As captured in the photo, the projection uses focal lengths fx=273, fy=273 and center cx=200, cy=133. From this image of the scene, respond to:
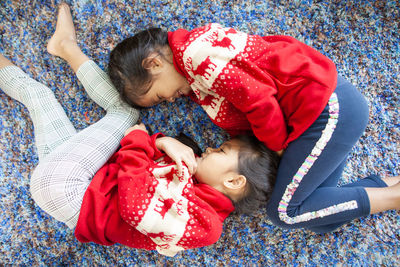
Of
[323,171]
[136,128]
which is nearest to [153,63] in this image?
[136,128]

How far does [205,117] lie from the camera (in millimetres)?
1036

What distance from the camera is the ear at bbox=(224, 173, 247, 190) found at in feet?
2.64

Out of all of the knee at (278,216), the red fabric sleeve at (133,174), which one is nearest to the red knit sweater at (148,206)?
the red fabric sleeve at (133,174)

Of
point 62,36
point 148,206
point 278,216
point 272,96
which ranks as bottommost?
point 278,216

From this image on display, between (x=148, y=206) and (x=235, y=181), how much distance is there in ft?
0.87

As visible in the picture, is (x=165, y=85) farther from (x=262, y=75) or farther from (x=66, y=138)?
(x=66, y=138)

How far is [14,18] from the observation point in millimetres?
1000

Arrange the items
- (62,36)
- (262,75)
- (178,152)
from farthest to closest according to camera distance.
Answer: (62,36)
(178,152)
(262,75)

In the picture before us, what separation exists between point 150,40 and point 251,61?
1.02 ft

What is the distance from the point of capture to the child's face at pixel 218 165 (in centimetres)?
83

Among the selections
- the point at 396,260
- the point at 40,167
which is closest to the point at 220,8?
the point at 40,167

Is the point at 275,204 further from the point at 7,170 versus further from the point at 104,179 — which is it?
the point at 7,170

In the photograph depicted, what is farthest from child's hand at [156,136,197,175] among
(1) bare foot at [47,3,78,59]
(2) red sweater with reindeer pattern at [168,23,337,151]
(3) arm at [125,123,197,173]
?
(1) bare foot at [47,3,78,59]

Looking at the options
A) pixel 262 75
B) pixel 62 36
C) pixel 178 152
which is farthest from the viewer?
pixel 62 36
